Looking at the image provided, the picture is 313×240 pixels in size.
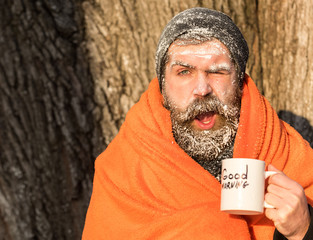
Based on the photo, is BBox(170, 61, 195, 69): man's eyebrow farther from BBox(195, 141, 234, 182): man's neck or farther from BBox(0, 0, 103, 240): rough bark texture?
BBox(0, 0, 103, 240): rough bark texture

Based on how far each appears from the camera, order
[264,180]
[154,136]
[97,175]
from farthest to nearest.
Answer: [97,175], [154,136], [264,180]

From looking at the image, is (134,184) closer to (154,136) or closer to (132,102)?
(154,136)

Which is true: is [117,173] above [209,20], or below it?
below

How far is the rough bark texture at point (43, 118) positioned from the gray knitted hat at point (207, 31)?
104cm

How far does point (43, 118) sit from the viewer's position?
3.69m

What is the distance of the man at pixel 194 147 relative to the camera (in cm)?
266

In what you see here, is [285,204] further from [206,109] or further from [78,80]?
[78,80]

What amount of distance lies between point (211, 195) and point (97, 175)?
73cm

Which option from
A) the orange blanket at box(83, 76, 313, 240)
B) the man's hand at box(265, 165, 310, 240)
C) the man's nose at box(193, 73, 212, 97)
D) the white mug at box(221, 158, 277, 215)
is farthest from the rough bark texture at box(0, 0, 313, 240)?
the white mug at box(221, 158, 277, 215)

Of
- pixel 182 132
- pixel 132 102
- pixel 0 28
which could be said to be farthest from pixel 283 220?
pixel 0 28

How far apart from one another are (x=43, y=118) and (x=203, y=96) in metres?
1.41

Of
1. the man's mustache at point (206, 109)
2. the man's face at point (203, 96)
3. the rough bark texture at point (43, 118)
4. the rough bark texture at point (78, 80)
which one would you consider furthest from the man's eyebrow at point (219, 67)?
the rough bark texture at point (43, 118)

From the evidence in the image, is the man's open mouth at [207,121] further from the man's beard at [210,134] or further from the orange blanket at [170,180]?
the orange blanket at [170,180]

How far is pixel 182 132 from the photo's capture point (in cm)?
287
